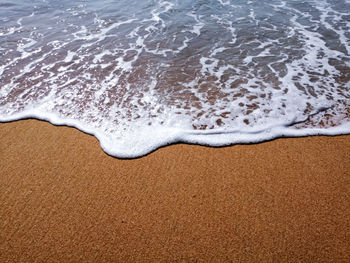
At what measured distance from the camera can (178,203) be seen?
7.62ft

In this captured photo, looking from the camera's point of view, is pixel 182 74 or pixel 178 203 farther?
pixel 182 74

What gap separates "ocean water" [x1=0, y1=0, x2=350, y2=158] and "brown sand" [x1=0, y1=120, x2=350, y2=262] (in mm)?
295

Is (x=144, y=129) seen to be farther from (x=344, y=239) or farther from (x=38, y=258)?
(x=344, y=239)

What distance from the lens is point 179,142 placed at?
2965 mm

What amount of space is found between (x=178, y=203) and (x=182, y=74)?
257cm

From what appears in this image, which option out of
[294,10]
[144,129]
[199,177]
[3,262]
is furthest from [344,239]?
[294,10]

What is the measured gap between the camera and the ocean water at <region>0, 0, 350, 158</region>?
3.16m

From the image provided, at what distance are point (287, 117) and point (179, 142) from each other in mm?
1490

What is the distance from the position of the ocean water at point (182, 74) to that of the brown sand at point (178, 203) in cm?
30

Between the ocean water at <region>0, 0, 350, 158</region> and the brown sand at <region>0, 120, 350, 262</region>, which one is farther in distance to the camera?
the ocean water at <region>0, 0, 350, 158</region>

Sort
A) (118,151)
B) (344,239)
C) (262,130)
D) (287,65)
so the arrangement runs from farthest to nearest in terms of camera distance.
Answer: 1. (287,65)
2. (262,130)
3. (118,151)
4. (344,239)

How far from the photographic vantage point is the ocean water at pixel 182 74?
3160 millimetres

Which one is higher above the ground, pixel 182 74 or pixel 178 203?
pixel 182 74

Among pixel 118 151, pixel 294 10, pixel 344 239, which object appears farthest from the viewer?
pixel 294 10
